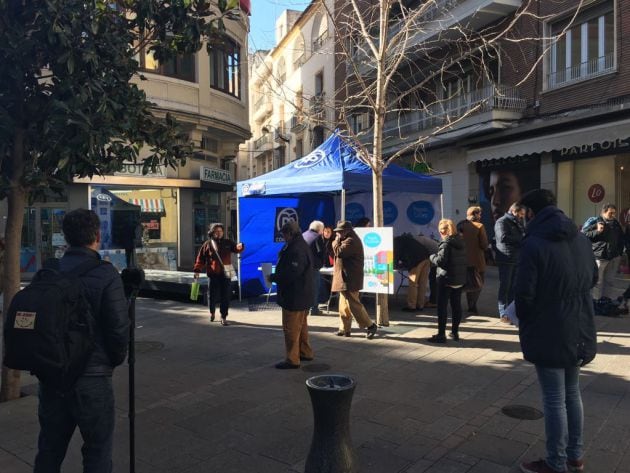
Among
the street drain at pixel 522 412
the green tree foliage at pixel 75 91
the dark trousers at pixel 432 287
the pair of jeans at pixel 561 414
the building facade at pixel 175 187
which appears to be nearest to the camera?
the pair of jeans at pixel 561 414

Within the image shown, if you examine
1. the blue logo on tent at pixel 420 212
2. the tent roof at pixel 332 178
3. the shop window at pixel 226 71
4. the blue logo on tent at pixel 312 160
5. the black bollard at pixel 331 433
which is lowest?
the black bollard at pixel 331 433

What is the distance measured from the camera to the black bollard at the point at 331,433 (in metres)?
3.08

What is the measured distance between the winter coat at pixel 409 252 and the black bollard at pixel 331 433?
6115 mm

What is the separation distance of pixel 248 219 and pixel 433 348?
545 cm

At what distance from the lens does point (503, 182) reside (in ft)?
53.5

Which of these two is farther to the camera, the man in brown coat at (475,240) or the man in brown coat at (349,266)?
the man in brown coat at (475,240)

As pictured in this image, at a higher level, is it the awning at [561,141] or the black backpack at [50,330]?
the awning at [561,141]

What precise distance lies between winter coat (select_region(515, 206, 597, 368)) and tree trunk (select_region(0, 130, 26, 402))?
441cm

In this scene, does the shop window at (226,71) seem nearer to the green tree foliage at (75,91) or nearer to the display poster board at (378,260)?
the display poster board at (378,260)

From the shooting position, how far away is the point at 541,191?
3406 millimetres

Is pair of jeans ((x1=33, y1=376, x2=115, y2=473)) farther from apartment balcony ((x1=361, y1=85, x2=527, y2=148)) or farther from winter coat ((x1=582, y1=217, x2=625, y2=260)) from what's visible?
apartment balcony ((x1=361, y1=85, x2=527, y2=148))

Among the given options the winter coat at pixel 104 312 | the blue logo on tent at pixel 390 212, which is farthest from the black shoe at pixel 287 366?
the blue logo on tent at pixel 390 212

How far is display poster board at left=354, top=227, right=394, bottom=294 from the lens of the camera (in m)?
7.51

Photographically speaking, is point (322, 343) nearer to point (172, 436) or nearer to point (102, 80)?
point (172, 436)
